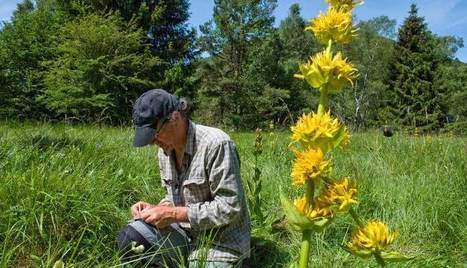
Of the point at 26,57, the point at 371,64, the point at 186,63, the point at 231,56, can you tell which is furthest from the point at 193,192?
the point at 371,64

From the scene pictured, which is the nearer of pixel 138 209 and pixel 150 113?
pixel 150 113

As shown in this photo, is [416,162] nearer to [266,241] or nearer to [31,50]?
[266,241]

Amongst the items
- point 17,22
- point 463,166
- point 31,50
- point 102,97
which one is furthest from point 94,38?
point 463,166

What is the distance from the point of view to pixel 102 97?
64.8ft

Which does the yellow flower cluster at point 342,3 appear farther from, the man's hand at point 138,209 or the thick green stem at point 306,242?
the man's hand at point 138,209

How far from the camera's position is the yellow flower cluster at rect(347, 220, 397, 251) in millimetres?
1000

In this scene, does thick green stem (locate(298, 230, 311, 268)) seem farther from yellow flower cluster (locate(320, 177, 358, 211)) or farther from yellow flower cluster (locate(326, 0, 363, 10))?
yellow flower cluster (locate(326, 0, 363, 10))

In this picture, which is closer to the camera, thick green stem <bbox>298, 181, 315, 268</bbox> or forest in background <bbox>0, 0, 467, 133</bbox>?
thick green stem <bbox>298, 181, 315, 268</bbox>

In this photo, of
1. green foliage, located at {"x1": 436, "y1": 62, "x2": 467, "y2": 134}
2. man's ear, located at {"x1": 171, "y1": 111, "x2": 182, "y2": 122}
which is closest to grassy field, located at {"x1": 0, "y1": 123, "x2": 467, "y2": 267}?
man's ear, located at {"x1": 171, "y1": 111, "x2": 182, "y2": 122}

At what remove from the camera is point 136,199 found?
381cm

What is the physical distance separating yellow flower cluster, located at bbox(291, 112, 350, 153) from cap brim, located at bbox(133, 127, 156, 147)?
179 cm

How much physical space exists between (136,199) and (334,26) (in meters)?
3.04

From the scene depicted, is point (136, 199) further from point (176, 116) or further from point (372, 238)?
point (372, 238)

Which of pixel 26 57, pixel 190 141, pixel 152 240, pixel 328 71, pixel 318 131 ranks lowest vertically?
pixel 152 240
